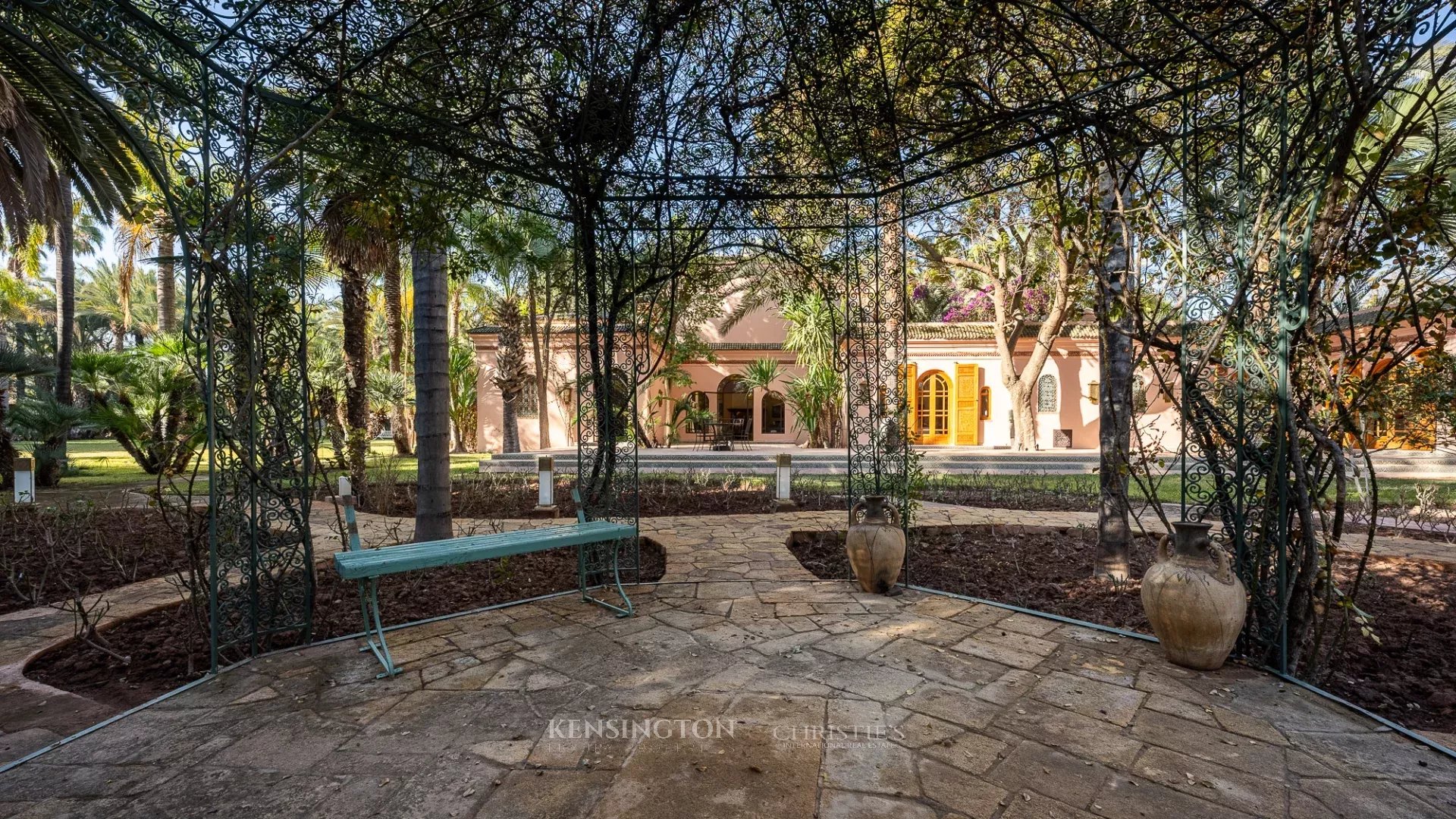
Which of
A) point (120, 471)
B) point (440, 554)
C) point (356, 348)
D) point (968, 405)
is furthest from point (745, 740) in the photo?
point (968, 405)

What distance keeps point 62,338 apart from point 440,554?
1266cm

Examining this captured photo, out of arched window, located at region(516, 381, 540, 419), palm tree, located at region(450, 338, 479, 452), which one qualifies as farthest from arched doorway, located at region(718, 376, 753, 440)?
palm tree, located at region(450, 338, 479, 452)

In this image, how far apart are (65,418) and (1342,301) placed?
14.6 meters

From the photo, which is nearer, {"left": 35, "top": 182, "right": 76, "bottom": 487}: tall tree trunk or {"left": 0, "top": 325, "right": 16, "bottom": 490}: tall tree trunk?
{"left": 0, "top": 325, "right": 16, "bottom": 490}: tall tree trunk

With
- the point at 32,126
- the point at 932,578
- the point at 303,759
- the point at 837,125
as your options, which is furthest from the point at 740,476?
the point at 32,126

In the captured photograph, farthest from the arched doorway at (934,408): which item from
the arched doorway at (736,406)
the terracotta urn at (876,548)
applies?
the terracotta urn at (876,548)

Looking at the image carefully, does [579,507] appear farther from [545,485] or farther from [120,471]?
[120,471]

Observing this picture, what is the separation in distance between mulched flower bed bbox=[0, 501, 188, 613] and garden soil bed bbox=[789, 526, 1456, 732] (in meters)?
4.85

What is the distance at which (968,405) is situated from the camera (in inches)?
698

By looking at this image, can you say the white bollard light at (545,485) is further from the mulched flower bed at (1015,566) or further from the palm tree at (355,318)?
the mulched flower bed at (1015,566)

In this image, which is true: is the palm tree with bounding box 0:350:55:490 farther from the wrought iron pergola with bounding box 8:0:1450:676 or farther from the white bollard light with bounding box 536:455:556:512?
the white bollard light with bounding box 536:455:556:512

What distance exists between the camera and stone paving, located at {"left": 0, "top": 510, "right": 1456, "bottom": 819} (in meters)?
1.88

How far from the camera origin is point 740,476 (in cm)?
1102

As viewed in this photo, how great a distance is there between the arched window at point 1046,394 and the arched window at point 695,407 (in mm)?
9762
